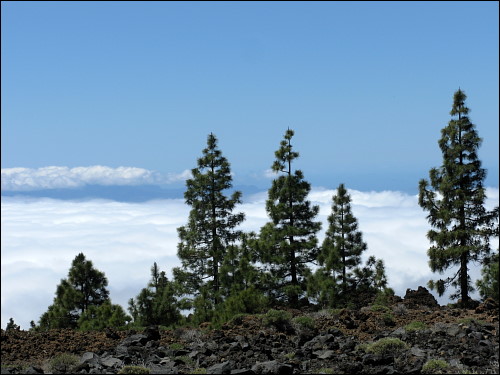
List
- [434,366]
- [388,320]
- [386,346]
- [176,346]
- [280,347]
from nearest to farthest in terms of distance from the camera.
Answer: [434,366] → [386,346] → [280,347] → [176,346] → [388,320]

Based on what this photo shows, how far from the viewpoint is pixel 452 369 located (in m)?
13.8

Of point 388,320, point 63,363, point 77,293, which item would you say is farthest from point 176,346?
point 77,293

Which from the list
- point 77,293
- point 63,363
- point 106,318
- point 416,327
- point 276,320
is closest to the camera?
point 63,363

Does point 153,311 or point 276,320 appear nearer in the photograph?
point 276,320

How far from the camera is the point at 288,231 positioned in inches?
1240

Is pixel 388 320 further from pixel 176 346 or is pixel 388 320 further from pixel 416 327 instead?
pixel 176 346

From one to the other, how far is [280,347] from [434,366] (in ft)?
17.6

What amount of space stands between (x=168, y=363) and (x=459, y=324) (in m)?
10.4

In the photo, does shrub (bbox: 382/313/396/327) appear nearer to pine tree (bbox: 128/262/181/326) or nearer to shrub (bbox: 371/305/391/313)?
shrub (bbox: 371/305/391/313)

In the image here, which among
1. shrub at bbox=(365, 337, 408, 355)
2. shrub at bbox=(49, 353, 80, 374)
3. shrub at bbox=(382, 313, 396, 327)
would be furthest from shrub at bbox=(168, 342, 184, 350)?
shrub at bbox=(382, 313, 396, 327)

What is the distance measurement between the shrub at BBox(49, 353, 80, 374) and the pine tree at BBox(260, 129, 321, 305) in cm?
1706

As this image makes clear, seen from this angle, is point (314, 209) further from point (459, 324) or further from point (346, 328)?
point (459, 324)

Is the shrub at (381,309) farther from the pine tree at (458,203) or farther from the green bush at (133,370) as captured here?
the green bush at (133,370)

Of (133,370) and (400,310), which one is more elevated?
(400,310)
